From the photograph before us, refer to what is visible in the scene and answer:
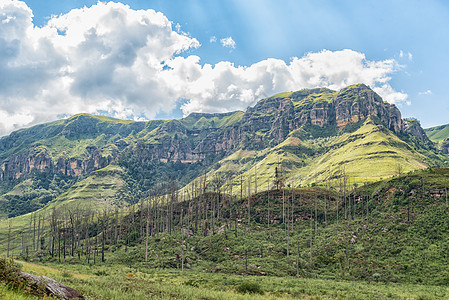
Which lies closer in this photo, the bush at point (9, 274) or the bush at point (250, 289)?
the bush at point (9, 274)

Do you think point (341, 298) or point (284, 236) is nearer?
point (341, 298)

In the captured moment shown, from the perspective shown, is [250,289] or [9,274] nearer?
[9,274]

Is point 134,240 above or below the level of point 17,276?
below

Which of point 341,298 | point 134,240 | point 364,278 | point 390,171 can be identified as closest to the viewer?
point 341,298

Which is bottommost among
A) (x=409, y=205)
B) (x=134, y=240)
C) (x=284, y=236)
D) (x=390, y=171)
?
(x=134, y=240)

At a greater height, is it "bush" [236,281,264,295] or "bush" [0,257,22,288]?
"bush" [0,257,22,288]

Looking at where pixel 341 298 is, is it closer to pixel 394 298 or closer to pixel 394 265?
pixel 394 298

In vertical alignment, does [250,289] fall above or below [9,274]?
below

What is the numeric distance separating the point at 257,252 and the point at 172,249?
25403 millimetres

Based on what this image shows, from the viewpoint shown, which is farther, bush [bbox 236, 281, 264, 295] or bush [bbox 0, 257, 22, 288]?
bush [bbox 236, 281, 264, 295]

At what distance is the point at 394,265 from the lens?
53375 millimetres

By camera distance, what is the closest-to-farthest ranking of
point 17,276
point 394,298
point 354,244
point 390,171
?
point 17,276 → point 394,298 → point 354,244 → point 390,171

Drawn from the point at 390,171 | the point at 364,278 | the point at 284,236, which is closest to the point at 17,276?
the point at 364,278

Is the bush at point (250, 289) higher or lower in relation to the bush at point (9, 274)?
lower
